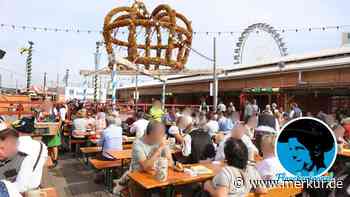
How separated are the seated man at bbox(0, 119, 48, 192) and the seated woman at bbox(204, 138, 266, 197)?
5.65ft

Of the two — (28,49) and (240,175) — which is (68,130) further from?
(28,49)

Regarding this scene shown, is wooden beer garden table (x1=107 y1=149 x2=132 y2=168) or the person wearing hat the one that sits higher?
the person wearing hat

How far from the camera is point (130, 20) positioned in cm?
1123

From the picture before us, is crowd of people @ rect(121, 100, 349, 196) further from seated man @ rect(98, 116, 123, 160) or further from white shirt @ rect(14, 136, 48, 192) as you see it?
white shirt @ rect(14, 136, 48, 192)

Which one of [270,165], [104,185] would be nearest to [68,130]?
[104,185]

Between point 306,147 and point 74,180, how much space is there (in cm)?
487

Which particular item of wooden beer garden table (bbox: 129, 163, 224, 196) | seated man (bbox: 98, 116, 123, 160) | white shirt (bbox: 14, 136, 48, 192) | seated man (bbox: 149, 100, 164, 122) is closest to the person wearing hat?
white shirt (bbox: 14, 136, 48, 192)

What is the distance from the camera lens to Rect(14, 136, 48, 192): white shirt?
112 inches

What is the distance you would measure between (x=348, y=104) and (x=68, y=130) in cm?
1423

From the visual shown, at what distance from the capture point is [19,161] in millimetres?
2912

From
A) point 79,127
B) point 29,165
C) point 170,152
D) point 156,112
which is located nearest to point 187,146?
point 170,152

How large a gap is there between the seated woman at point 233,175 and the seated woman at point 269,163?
0.63m

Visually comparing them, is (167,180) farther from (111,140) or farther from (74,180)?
(74,180)

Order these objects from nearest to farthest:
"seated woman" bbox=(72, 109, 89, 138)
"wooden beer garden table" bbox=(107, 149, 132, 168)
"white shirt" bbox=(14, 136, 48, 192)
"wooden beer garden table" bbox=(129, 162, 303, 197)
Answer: "white shirt" bbox=(14, 136, 48, 192) < "wooden beer garden table" bbox=(129, 162, 303, 197) < "wooden beer garden table" bbox=(107, 149, 132, 168) < "seated woman" bbox=(72, 109, 89, 138)
